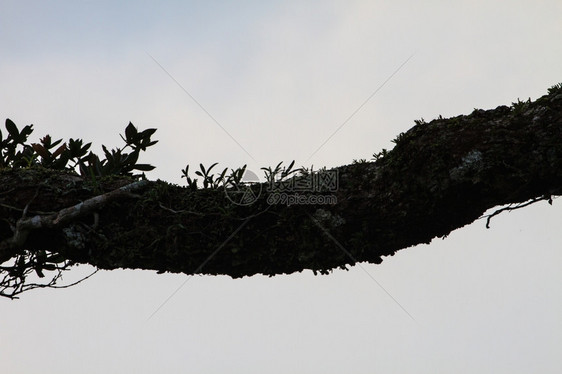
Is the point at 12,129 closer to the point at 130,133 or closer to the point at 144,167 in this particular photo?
the point at 130,133

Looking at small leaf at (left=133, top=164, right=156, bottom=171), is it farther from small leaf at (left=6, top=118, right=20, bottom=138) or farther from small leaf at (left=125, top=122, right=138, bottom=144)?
small leaf at (left=6, top=118, right=20, bottom=138)

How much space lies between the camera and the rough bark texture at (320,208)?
344 centimetres

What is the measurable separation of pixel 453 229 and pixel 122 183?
211 cm

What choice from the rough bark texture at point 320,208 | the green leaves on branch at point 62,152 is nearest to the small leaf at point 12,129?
the green leaves on branch at point 62,152

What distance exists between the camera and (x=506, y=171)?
3.41 meters

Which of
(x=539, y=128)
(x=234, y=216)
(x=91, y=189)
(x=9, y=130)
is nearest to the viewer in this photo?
(x=539, y=128)

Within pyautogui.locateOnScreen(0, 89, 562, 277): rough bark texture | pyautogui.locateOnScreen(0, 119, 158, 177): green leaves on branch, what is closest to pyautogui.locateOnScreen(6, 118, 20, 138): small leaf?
pyautogui.locateOnScreen(0, 119, 158, 177): green leaves on branch

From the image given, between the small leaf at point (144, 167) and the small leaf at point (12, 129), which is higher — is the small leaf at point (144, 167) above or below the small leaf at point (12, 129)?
below

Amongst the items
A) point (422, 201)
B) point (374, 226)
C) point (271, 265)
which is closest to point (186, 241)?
point (271, 265)

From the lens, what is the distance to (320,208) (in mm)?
3709

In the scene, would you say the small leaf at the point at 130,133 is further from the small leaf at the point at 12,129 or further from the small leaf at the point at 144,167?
the small leaf at the point at 12,129

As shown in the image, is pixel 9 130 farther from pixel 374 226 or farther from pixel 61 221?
pixel 374 226

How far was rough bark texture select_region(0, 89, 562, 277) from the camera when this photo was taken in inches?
135

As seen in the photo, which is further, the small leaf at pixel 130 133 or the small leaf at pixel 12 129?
the small leaf at pixel 12 129
